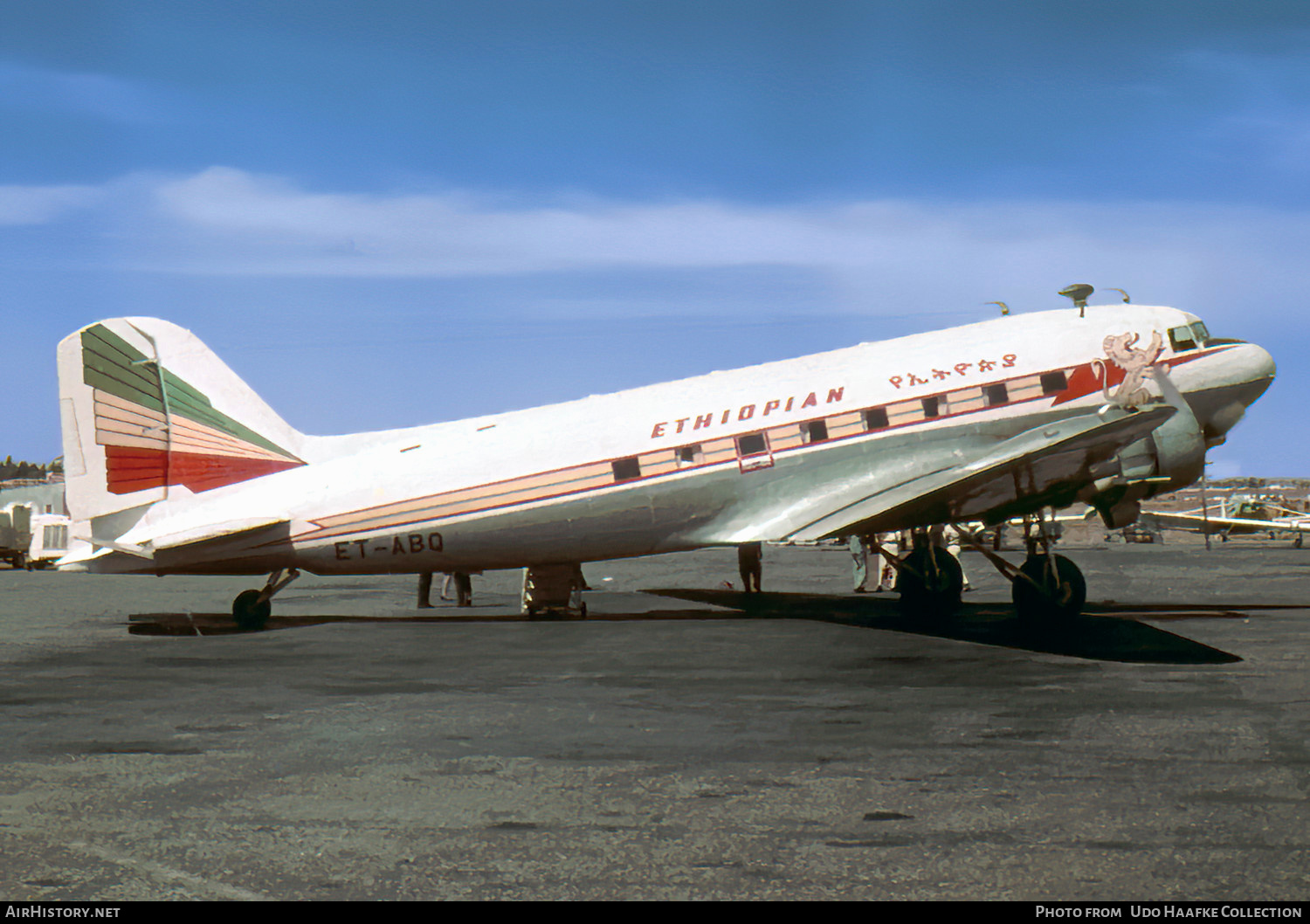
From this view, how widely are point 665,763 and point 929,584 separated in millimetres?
14234

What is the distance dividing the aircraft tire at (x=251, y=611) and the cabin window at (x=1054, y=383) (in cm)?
1592

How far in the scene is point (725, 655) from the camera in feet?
54.8

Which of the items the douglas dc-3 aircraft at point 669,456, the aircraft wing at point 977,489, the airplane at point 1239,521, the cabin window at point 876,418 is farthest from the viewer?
the airplane at point 1239,521

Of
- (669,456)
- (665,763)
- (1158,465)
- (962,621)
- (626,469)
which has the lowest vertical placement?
(962,621)

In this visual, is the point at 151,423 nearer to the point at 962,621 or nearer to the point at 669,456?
the point at 669,456

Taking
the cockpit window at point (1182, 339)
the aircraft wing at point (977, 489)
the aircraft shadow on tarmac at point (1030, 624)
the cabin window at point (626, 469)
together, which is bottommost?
the aircraft shadow on tarmac at point (1030, 624)

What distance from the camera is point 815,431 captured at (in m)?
20.2

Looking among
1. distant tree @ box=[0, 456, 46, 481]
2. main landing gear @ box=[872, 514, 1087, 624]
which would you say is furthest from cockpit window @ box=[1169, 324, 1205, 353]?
distant tree @ box=[0, 456, 46, 481]

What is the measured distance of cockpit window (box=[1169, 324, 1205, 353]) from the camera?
2069cm

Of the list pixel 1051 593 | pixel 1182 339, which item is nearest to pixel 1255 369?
pixel 1182 339

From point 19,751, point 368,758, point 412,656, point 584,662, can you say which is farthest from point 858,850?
point 412,656

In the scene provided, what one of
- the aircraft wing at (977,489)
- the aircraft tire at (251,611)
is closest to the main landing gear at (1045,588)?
the aircraft wing at (977,489)

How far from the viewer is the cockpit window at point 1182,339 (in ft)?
67.9

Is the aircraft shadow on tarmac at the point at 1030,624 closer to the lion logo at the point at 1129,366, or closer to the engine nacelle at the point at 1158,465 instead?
the engine nacelle at the point at 1158,465
